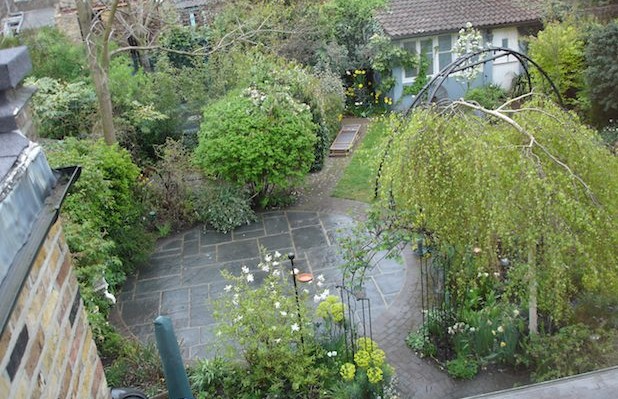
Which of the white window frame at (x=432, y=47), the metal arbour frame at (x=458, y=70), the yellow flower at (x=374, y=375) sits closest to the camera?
the yellow flower at (x=374, y=375)

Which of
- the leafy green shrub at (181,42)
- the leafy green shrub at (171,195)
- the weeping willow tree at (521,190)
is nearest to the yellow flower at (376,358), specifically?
the weeping willow tree at (521,190)

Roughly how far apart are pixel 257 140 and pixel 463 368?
553 centimetres

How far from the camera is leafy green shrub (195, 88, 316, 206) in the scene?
10773 millimetres

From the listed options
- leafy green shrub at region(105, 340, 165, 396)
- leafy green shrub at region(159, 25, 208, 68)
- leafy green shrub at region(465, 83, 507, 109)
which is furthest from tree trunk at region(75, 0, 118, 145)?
leafy green shrub at region(465, 83, 507, 109)

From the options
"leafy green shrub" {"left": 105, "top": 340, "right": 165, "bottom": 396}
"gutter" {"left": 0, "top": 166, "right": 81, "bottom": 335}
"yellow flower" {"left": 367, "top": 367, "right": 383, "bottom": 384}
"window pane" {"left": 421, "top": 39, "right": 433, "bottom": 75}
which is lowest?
"leafy green shrub" {"left": 105, "top": 340, "right": 165, "bottom": 396}

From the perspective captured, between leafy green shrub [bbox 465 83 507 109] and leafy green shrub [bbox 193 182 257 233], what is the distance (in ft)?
21.8

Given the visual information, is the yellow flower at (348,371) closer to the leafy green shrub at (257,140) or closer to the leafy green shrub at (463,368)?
the leafy green shrub at (463,368)

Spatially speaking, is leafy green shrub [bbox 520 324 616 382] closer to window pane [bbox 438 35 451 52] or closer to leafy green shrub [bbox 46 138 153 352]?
leafy green shrub [bbox 46 138 153 352]

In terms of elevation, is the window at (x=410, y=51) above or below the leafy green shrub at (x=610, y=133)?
above

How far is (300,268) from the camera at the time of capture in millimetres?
9414

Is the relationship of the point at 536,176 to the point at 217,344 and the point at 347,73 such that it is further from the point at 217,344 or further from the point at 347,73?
the point at 347,73

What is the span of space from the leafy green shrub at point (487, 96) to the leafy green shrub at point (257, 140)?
18.0ft

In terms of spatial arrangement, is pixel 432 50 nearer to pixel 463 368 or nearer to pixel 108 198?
pixel 108 198

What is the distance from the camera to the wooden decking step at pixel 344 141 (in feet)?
45.2
